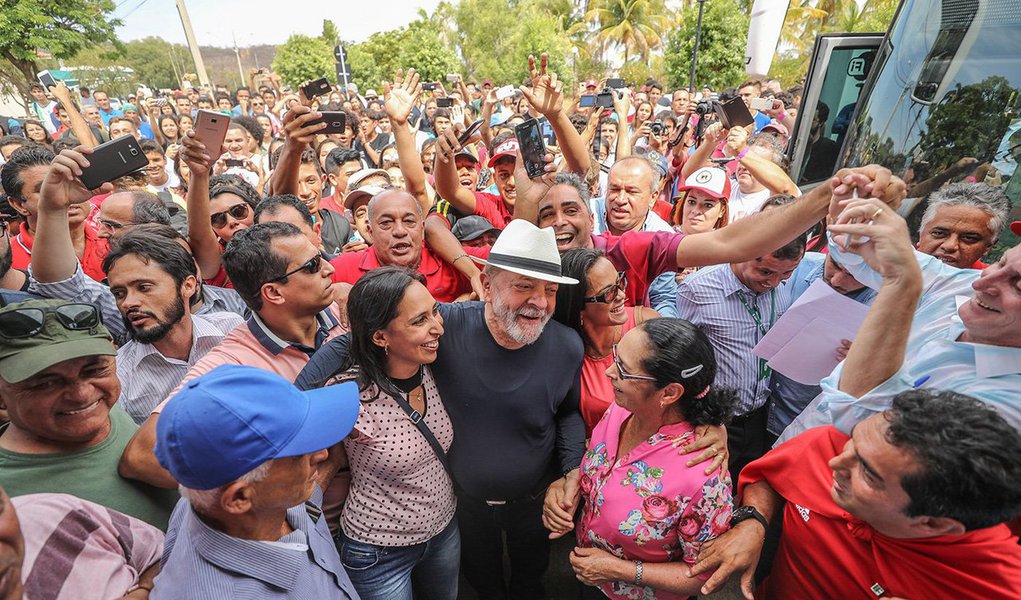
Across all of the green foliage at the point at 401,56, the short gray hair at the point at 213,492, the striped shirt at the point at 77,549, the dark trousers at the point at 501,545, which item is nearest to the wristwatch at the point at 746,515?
the dark trousers at the point at 501,545

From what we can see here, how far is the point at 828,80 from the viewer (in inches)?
161

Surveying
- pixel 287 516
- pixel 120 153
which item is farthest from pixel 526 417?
pixel 120 153

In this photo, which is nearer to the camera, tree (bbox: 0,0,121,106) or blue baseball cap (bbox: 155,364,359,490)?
blue baseball cap (bbox: 155,364,359,490)

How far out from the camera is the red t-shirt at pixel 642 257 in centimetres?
262

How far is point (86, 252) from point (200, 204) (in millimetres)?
1325

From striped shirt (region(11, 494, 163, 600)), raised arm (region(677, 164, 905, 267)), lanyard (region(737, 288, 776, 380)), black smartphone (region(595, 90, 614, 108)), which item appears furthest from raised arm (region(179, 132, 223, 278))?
black smartphone (region(595, 90, 614, 108))

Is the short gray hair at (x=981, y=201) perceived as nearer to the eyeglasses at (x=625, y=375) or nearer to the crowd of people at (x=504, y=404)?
the crowd of people at (x=504, y=404)

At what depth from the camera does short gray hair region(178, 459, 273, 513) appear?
1224mm

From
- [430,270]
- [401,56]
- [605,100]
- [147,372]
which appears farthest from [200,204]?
[401,56]

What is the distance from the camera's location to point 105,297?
2637 mm

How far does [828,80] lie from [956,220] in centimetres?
223

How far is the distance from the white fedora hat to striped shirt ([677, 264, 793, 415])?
1.12 m

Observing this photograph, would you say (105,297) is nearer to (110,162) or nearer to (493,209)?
(110,162)

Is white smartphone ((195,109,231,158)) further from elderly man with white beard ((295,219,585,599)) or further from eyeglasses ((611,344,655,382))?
eyeglasses ((611,344,655,382))
